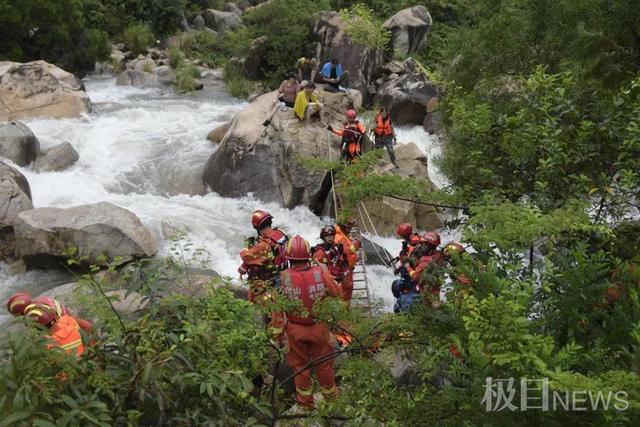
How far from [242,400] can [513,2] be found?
22.4ft

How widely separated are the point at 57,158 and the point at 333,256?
312 inches

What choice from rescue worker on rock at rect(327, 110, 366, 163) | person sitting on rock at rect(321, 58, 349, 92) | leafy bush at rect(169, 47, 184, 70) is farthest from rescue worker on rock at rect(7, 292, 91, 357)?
leafy bush at rect(169, 47, 184, 70)

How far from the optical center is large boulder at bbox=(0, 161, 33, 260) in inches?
349

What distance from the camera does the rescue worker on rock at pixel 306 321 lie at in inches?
167

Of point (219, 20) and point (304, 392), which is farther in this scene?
point (219, 20)

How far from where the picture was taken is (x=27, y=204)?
9367mm

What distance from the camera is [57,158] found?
11.7 m

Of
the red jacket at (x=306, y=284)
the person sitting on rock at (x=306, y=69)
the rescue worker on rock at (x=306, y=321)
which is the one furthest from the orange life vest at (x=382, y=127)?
the red jacket at (x=306, y=284)

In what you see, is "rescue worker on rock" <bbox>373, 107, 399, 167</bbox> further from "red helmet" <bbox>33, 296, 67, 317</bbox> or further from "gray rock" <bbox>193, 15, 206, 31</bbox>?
"gray rock" <bbox>193, 15, 206, 31</bbox>

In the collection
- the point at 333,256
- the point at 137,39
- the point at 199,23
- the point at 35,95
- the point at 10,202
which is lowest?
the point at 199,23

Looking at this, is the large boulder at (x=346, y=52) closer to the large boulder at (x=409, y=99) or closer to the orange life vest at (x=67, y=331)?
the large boulder at (x=409, y=99)

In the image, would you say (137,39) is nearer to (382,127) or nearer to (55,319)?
(382,127)

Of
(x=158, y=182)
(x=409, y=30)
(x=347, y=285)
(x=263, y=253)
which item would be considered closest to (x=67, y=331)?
(x=263, y=253)

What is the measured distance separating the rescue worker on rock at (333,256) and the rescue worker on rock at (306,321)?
1733 millimetres
